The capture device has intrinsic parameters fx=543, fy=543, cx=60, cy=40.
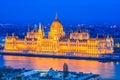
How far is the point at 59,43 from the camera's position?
30125 mm

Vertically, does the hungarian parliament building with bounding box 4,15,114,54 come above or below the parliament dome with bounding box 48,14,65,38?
below

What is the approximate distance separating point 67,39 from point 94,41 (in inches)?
64.1

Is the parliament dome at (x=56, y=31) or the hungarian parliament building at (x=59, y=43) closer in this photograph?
the hungarian parliament building at (x=59, y=43)

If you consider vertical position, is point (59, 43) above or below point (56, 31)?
below

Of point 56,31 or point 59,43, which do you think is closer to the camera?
point 59,43

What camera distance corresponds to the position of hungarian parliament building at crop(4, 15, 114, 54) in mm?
29078

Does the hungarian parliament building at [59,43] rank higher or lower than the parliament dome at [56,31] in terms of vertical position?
lower

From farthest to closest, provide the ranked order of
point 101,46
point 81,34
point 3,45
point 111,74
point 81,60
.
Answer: point 3,45, point 81,34, point 101,46, point 81,60, point 111,74

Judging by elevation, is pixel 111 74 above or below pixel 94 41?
below

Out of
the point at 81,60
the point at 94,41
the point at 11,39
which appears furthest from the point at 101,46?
the point at 11,39

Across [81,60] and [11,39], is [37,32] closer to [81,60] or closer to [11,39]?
[11,39]

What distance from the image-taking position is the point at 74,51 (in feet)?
95.8

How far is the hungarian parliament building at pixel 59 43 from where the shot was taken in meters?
29.1

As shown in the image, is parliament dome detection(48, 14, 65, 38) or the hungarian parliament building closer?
the hungarian parliament building
